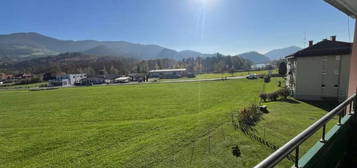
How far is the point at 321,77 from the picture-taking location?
39.6 ft

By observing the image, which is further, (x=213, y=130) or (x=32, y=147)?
(x=213, y=130)

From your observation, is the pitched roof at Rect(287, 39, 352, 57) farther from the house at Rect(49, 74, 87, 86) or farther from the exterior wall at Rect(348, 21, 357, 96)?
the house at Rect(49, 74, 87, 86)

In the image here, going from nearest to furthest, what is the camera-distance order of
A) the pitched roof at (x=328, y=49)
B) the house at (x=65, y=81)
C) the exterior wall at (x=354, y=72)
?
the exterior wall at (x=354, y=72) < the pitched roof at (x=328, y=49) < the house at (x=65, y=81)

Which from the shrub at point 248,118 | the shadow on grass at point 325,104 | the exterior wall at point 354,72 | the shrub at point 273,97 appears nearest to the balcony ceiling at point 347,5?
the exterior wall at point 354,72

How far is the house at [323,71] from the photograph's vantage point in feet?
37.1

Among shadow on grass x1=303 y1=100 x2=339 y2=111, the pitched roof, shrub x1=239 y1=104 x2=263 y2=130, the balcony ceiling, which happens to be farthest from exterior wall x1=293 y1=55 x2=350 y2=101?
the balcony ceiling

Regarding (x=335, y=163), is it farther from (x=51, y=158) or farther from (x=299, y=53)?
(x=299, y=53)

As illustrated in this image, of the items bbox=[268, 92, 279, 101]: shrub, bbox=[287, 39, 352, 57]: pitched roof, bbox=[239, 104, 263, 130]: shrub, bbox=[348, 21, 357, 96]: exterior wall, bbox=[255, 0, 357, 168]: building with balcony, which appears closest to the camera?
bbox=[255, 0, 357, 168]: building with balcony

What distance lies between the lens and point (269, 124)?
7824mm

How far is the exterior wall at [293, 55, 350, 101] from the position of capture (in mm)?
11352

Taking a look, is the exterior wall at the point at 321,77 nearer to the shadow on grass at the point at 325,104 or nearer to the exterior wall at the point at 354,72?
the shadow on grass at the point at 325,104

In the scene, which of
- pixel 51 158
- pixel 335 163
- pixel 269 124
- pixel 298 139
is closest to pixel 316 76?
pixel 269 124

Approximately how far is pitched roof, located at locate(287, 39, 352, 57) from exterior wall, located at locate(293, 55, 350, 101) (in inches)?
10.4

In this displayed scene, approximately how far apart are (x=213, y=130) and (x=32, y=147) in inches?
275
